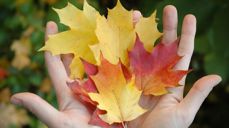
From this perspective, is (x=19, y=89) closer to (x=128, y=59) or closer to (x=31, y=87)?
(x=31, y=87)

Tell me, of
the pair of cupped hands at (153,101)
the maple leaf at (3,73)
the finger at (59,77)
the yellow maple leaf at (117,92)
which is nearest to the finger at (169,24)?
the pair of cupped hands at (153,101)

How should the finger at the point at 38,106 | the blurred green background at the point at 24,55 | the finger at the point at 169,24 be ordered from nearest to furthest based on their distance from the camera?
the finger at the point at 38,106 → the finger at the point at 169,24 → the blurred green background at the point at 24,55

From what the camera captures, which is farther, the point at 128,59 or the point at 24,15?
the point at 24,15

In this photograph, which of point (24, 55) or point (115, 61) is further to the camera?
point (24, 55)

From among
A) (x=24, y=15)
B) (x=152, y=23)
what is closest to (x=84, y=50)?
(x=152, y=23)

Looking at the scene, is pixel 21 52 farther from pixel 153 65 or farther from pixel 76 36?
pixel 153 65

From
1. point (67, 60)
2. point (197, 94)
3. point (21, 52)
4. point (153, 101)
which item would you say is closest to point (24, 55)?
point (21, 52)

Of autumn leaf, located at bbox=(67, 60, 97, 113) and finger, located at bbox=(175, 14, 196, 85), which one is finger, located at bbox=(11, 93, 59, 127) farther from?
finger, located at bbox=(175, 14, 196, 85)

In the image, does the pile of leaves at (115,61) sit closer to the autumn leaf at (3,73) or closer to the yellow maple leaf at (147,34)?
the yellow maple leaf at (147,34)
